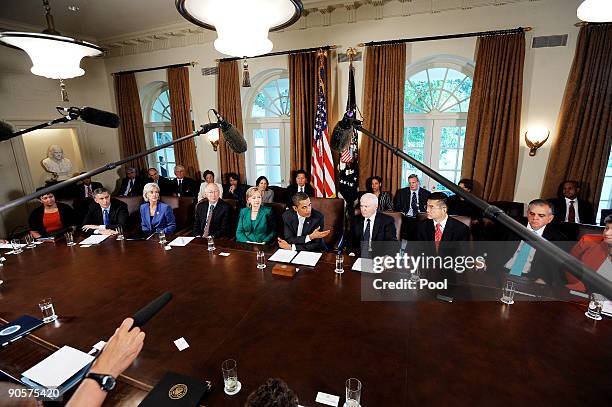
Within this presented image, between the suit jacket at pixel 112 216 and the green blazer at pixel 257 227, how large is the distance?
1.56 metres

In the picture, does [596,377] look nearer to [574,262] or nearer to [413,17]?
[574,262]

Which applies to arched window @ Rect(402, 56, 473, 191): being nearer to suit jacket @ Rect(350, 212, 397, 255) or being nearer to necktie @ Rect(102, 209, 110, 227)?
suit jacket @ Rect(350, 212, 397, 255)

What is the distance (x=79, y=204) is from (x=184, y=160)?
2132 millimetres

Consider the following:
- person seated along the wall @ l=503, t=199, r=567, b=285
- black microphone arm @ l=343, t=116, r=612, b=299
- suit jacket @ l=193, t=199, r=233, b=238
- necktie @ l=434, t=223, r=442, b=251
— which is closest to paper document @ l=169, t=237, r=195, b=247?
suit jacket @ l=193, t=199, r=233, b=238

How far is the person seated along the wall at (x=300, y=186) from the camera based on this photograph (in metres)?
5.32

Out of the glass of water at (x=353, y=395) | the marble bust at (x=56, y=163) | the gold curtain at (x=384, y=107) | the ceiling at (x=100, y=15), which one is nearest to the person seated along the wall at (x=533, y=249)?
the glass of water at (x=353, y=395)

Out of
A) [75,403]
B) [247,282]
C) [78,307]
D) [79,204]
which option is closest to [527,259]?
[247,282]

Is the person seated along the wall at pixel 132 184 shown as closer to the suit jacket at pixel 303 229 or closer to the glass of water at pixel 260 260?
the suit jacket at pixel 303 229

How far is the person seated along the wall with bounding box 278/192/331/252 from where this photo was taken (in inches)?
122

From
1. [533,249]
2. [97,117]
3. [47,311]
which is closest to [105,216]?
[47,311]

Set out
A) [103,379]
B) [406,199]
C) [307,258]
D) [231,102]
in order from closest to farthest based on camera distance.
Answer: [103,379]
[307,258]
[406,199]
[231,102]

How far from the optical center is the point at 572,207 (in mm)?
4098

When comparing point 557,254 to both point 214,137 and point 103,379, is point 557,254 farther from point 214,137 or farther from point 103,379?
point 214,137

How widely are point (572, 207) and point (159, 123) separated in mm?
Result: 7775
